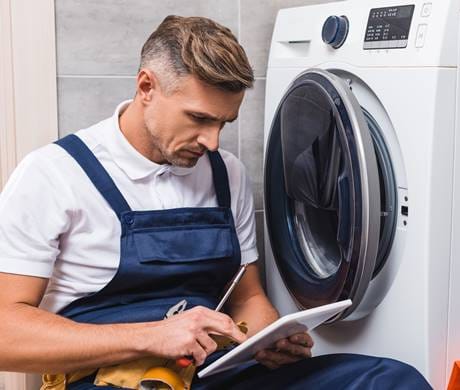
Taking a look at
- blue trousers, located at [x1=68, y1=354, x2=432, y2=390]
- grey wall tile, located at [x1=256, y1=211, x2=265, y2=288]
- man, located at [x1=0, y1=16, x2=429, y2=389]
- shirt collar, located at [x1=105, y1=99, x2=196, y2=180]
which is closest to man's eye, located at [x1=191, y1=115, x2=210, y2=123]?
man, located at [x1=0, y1=16, x2=429, y2=389]

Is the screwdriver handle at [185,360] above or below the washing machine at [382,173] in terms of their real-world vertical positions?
below

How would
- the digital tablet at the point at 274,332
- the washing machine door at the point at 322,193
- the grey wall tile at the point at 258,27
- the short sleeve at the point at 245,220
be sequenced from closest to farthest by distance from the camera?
1. the digital tablet at the point at 274,332
2. the washing machine door at the point at 322,193
3. the short sleeve at the point at 245,220
4. the grey wall tile at the point at 258,27

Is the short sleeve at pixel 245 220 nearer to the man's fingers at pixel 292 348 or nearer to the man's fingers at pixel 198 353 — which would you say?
the man's fingers at pixel 292 348

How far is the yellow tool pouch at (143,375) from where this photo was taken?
1.33 metres

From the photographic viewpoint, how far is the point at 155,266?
1.43 m

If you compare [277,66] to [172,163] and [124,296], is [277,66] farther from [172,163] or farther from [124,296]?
[124,296]

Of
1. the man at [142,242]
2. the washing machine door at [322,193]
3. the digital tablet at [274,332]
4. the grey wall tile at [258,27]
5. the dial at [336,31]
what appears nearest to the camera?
the digital tablet at [274,332]

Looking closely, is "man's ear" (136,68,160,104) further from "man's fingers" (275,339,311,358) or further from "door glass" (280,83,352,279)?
"man's fingers" (275,339,311,358)

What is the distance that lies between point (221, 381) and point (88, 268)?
0.32 metres

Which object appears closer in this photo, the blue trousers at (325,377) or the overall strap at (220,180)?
the blue trousers at (325,377)

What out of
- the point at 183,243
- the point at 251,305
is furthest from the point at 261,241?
the point at 183,243

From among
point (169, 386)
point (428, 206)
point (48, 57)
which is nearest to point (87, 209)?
point (169, 386)

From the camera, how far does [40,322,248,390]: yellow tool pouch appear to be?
133 cm

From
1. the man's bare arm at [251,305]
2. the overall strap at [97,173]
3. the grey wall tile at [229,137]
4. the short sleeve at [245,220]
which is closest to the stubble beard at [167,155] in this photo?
the overall strap at [97,173]
